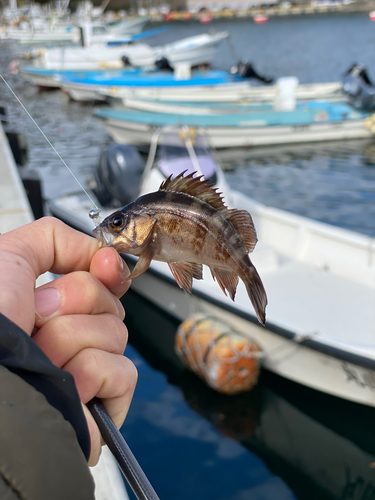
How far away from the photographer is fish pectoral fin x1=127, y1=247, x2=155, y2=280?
2.72 feet

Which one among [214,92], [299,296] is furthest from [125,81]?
[299,296]

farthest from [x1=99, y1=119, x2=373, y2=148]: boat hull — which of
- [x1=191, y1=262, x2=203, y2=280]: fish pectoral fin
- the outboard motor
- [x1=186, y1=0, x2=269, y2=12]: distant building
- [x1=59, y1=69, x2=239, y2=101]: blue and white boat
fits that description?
[x1=186, y1=0, x2=269, y2=12]: distant building

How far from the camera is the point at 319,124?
1620 centimetres

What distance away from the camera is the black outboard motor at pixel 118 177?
7184 mm

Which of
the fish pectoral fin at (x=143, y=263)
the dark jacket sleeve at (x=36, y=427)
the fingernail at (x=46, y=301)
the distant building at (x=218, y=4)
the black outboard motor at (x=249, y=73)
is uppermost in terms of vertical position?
the distant building at (x=218, y=4)

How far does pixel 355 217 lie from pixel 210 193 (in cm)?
1126

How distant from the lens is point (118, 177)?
7230 millimetres

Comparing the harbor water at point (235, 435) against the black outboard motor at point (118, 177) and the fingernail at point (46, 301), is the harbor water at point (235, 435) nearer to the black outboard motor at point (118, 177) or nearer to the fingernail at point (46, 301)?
the black outboard motor at point (118, 177)

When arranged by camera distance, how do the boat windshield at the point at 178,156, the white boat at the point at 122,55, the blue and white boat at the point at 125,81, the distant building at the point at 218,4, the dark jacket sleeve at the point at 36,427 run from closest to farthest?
the dark jacket sleeve at the point at 36,427
the boat windshield at the point at 178,156
the blue and white boat at the point at 125,81
the white boat at the point at 122,55
the distant building at the point at 218,4

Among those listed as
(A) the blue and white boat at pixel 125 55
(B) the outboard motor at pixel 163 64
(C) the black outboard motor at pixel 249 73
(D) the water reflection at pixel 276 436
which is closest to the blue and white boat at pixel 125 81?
(C) the black outboard motor at pixel 249 73

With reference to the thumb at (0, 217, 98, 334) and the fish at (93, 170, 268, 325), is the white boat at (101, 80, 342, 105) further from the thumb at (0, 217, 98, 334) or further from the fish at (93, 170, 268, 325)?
the fish at (93, 170, 268, 325)

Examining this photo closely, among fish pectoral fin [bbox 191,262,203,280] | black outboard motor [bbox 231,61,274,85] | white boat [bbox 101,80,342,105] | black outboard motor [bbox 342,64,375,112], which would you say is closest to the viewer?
fish pectoral fin [bbox 191,262,203,280]

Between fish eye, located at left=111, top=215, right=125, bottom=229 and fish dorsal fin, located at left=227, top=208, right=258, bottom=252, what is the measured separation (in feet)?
0.72

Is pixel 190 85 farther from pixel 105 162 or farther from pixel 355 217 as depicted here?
pixel 105 162
